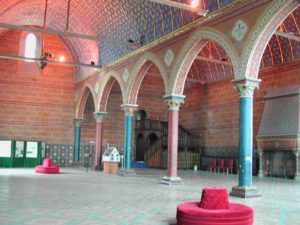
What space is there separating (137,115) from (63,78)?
6.04 meters

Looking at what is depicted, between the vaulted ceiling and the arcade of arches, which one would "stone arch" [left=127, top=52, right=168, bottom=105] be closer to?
the arcade of arches

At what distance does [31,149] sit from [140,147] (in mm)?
7761

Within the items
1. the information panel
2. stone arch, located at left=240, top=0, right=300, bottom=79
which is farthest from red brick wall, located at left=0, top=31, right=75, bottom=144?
stone arch, located at left=240, top=0, right=300, bottom=79

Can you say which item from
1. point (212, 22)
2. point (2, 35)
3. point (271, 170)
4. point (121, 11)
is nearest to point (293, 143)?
point (271, 170)

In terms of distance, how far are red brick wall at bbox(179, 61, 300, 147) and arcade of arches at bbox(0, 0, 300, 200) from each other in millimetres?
61

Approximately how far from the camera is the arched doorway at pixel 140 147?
91.9ft

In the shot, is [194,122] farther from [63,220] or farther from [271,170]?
[63,220]

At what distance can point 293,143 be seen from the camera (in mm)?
17969

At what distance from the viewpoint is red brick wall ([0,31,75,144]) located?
83.7 feet

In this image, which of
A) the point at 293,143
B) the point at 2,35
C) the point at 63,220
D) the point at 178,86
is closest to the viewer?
the point at 63,220

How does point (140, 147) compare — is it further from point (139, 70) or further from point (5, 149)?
point (139, 70)

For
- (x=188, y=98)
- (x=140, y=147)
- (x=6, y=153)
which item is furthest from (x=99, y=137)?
(x=188, y=98)

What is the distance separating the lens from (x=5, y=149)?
24.5 m

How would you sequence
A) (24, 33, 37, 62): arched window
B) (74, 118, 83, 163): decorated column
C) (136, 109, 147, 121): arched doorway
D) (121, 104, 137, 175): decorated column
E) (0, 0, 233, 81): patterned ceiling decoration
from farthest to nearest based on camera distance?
(136, 109, 147, 121): arched doorway, (74, 118, 83, 163): decorated column, (24, 33, 37, 62): arched window, (121, 104, 137, 175): decorated column, (0, 0, 233, 81): patterned ceiling decoration
